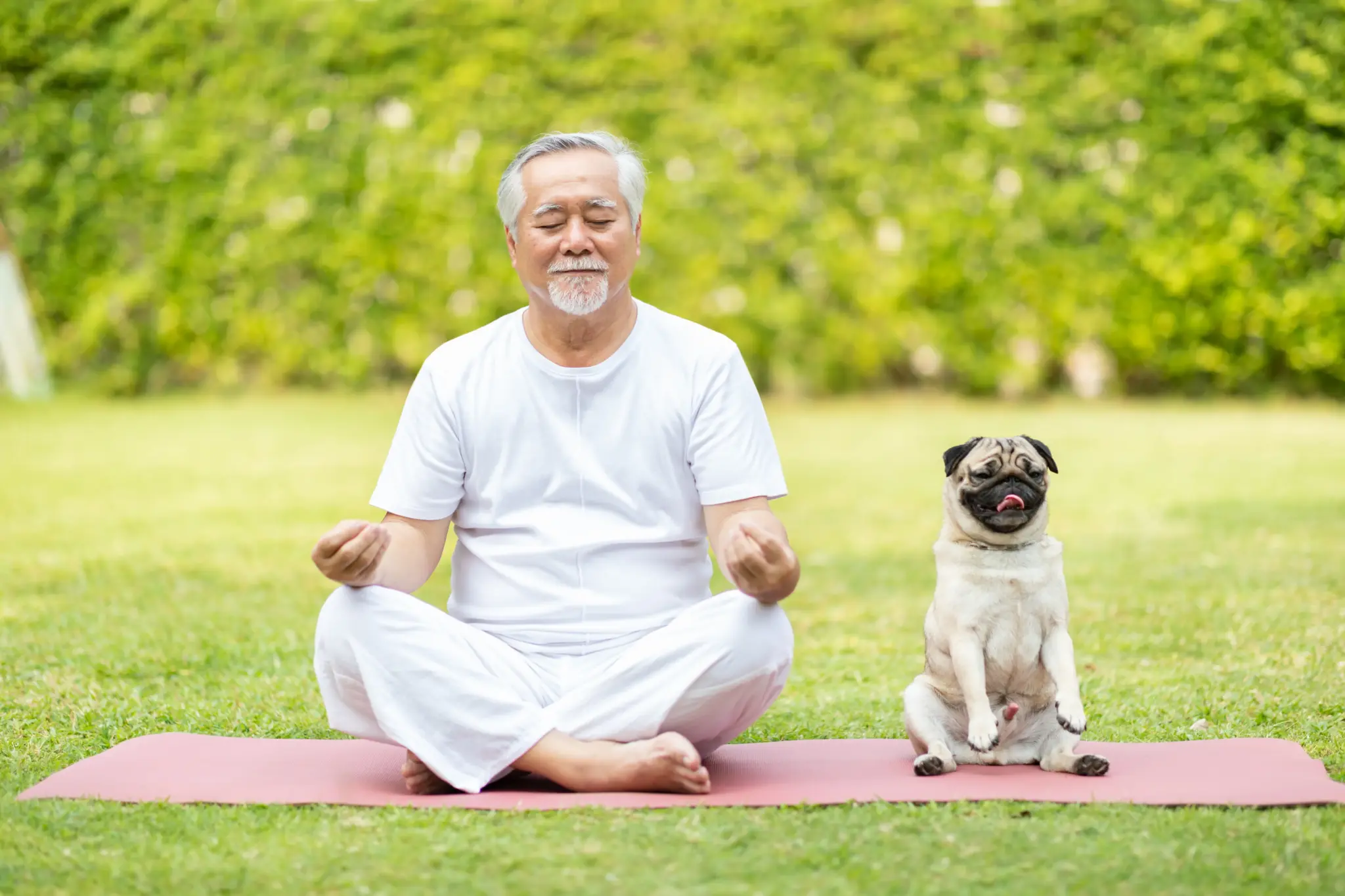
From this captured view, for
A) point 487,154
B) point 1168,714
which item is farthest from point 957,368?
point 1168,714

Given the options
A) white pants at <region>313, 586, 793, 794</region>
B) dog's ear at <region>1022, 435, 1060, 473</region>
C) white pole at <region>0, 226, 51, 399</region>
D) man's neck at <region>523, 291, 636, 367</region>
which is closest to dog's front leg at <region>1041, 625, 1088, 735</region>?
dog's ear at <region>1022, 435, 1060, 473</region>

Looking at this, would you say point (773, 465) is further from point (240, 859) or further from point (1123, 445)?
point (1123, 445)

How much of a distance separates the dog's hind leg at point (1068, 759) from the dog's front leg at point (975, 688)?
0.15 m

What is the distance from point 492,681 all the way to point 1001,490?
127cm

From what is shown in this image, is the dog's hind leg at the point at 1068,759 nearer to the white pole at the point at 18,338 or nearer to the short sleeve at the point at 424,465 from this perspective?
the short sleeve at the point at 424,465

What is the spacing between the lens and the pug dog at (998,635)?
11.9ft

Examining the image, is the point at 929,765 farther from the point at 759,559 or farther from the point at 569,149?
the point at 569,149

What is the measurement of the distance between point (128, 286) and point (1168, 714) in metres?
10.9

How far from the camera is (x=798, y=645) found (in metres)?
5.55

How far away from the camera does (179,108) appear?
13039mm

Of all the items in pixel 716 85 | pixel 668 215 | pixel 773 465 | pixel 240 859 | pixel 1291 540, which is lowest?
pixel 1291 540

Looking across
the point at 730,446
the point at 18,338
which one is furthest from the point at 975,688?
the point at 18,338

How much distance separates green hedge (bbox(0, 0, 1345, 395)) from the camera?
12336 mm

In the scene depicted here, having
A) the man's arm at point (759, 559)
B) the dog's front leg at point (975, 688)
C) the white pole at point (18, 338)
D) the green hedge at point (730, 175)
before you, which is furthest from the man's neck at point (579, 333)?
the white pole at point (18, 338)
